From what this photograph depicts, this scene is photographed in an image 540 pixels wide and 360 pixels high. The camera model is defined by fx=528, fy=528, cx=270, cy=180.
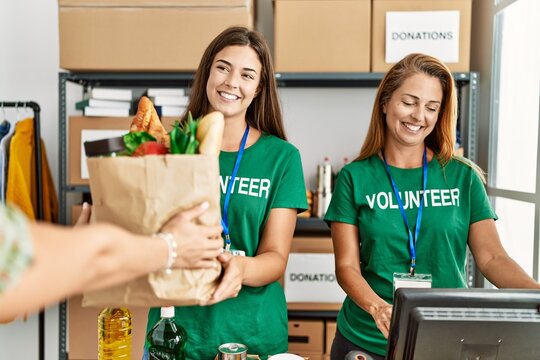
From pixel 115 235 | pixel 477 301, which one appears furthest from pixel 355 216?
pixel 115 235

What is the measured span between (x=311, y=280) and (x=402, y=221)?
1.05 meters

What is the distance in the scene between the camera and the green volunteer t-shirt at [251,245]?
142cm

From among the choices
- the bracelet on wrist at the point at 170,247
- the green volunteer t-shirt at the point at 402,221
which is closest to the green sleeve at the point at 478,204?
the green volunteer t-shirt at the point at 402,221

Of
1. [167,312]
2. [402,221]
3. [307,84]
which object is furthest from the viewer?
[307,84]

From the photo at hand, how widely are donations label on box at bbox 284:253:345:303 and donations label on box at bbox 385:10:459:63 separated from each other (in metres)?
1.03

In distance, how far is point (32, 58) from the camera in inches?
117

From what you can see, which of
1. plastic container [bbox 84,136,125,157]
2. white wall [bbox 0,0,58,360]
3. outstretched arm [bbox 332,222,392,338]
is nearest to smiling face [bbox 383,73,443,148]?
outstretched arm [bbox 332,222,392,338]

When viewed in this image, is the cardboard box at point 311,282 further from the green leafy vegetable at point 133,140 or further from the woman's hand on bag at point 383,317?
the green leafy vegetable at point 133,140

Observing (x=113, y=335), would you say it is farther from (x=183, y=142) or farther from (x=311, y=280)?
(x=311, y=280)

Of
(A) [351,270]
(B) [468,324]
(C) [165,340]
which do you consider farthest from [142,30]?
(B) [468,324]

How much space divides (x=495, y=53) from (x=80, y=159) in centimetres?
205

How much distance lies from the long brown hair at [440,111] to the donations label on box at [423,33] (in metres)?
0.86

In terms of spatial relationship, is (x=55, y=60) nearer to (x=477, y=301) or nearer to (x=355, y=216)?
(x=355, y=216)

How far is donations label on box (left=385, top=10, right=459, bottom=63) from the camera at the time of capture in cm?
242
